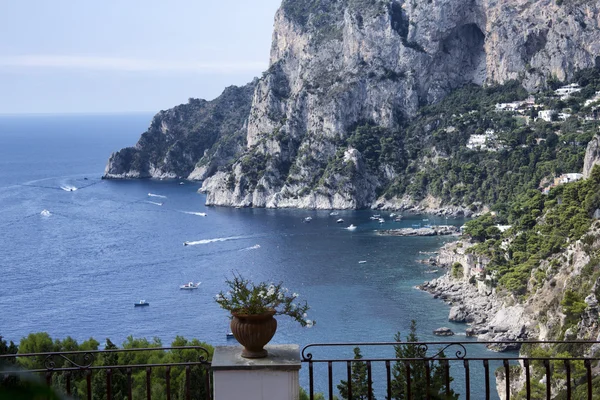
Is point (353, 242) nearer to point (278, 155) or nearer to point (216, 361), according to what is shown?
point (278, 155)

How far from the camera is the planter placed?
5.20 metres

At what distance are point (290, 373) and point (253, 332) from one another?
1.12 feet

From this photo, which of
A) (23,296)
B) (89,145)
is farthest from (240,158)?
(89,145)

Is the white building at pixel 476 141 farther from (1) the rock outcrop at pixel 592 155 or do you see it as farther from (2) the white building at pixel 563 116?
(1) the rock outcrop at pixel 592 155

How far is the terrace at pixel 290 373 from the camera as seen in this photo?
5.08 metres

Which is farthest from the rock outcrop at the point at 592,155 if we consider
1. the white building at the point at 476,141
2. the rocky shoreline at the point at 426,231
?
the white building at the point at 476,141

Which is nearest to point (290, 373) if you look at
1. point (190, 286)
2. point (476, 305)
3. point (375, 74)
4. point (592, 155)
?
point (476, 305)

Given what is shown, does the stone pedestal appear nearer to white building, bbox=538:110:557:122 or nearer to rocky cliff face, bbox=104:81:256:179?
white building, bbox=538:110:557:122

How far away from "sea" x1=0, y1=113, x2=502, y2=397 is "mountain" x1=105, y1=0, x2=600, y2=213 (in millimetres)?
3974

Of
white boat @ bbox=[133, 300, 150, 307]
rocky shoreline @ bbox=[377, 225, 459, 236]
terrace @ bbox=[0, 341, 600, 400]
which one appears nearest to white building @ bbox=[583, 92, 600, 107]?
rocky shoreline @ bbox=[377, 225, 459, 236]

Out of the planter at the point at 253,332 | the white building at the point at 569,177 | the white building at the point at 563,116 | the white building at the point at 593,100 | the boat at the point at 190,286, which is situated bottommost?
the boat at the point at 190,286

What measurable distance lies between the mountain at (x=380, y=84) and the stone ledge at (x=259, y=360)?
66433 mm

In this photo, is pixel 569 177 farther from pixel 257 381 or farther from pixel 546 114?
pixel 257 381

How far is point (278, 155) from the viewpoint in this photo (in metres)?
90.5
